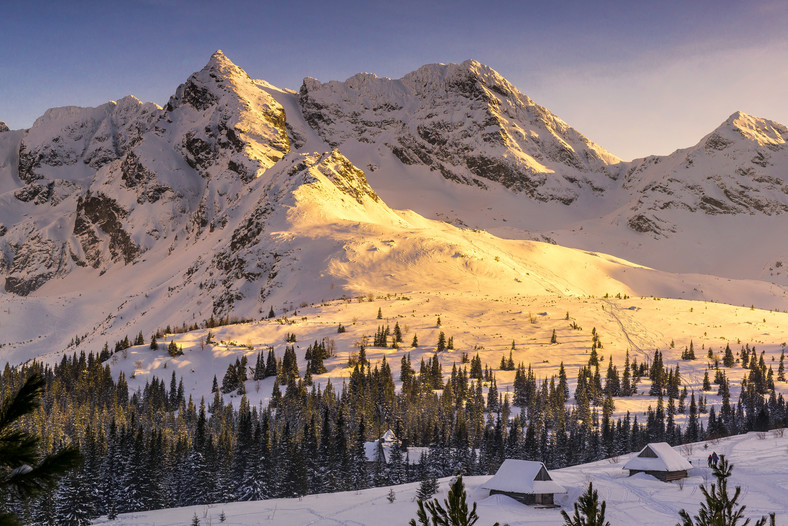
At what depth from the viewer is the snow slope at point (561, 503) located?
4569 cm

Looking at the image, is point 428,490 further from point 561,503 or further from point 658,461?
point 658,461

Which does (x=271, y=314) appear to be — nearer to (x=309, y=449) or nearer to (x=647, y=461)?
(x=309, y=449)

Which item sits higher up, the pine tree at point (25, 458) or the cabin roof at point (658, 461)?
the pine tree at point (25, 458)

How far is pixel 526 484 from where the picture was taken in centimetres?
5103

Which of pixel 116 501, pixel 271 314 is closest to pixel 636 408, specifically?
pixel 116 501

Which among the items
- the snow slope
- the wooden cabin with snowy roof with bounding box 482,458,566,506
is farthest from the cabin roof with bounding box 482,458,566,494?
the snow slope

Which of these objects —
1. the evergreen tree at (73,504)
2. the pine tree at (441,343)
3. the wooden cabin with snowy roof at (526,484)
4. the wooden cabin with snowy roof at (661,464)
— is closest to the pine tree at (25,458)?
the wooden cabin with snowy roof at (526,484)

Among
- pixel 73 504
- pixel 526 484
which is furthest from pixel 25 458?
pixel 73 504

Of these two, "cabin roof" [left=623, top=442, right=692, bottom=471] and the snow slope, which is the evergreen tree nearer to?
the snow slope

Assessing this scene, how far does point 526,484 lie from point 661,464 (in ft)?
35.9

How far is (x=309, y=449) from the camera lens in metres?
75.4

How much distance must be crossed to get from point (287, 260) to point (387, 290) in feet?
109

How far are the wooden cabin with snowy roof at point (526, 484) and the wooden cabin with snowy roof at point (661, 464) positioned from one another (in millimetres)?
8569

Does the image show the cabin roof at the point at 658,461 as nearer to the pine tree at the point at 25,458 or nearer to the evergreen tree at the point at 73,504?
the evergreen tree at the point at 73,504
